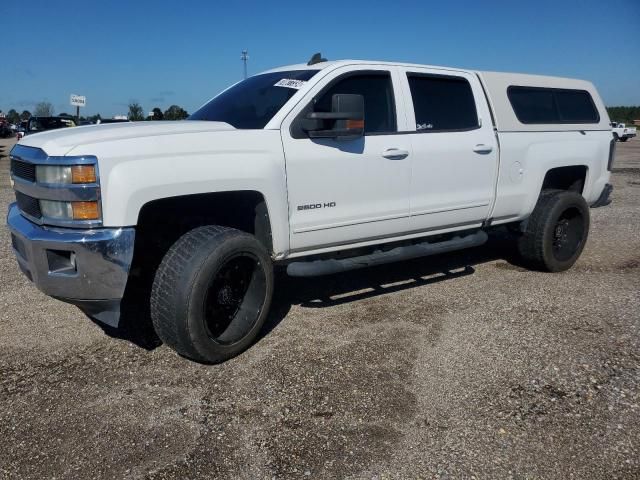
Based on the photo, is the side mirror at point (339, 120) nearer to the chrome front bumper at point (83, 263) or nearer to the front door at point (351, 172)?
the front door at point (351, 172)

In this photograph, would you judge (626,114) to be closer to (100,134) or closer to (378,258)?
(378,258)

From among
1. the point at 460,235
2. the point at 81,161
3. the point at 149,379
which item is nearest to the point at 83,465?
the point at 149,379

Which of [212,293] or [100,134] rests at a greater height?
[100,134]

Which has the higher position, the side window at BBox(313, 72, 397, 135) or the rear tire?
the side window at BBox(313, 72, 397, 135)

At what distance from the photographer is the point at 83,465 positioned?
250 cm

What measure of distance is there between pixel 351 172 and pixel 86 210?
1.83 m

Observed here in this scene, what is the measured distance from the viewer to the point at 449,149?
4.48m

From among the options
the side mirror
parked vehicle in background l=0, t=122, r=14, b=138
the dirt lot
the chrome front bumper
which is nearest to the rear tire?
the dirt lot

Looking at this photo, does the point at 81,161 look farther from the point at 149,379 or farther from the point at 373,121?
the point at 373,121

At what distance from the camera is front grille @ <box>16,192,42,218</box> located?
10.5 feet

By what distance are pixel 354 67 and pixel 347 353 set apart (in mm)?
2169

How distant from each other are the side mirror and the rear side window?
2.26 metres

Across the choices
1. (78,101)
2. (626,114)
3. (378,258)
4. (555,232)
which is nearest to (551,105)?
(555,232)

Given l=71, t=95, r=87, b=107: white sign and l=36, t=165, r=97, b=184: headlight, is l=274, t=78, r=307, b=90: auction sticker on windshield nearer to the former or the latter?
l=36, t=165, r=97, b=184: headlight
